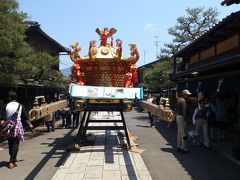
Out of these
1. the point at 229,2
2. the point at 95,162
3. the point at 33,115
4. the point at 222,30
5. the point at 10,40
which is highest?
the point at 229,2

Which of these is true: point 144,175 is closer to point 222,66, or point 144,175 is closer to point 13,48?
point 222,66

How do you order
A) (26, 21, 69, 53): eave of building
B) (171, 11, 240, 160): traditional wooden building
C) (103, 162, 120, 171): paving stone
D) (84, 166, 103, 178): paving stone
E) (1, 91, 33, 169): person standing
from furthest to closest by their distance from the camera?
(26, 21, 69, 53): eave of building
(171, 11, 240, 160): traditional wooden building
(1, 91, 33, 169): person standing
(103, 162, 120, 171): paving stone
(84, 166, 103, 178): paving stone

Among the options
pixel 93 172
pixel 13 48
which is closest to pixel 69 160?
pixel 93 172

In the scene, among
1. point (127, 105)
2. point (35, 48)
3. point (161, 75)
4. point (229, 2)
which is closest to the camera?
point (127, 105)

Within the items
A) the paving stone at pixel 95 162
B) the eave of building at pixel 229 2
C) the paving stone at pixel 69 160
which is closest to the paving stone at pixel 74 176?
the paving stone at pixel 69 160

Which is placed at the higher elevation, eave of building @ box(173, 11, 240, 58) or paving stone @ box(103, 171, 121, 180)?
eave of building @ box(173, 11, 240, 58)

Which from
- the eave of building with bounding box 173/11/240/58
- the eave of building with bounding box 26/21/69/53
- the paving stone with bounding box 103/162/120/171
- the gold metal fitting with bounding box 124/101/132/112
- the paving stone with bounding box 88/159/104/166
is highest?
the eave of building with bounding box 26/21/69/53

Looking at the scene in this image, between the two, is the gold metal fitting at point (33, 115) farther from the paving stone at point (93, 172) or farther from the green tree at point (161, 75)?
the green tree at point (161, 75)

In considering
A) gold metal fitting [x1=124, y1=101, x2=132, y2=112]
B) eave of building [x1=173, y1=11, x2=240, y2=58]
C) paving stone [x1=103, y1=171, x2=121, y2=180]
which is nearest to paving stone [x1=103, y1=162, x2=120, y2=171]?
paving stone [x1=103, y1=171, x2=121, y2=180]

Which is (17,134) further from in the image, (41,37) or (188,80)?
(41,37)

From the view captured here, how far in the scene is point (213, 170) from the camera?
9.46 meters

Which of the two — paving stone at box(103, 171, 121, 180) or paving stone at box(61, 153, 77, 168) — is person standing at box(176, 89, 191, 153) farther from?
paving stone at box(103, 171, 121, 180)

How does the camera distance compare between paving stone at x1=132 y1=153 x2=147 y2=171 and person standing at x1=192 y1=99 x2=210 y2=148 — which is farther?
person standing at x1=192 y1=99 x2=210 y2=148

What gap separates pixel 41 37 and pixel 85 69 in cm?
1624
